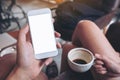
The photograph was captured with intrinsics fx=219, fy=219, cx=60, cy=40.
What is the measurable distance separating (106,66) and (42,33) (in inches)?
9.6

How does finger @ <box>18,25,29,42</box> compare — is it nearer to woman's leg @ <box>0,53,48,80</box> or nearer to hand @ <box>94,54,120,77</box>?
woman's leg @ <box>0,53,48,80</box>

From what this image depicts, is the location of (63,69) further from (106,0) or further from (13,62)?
(106,0)

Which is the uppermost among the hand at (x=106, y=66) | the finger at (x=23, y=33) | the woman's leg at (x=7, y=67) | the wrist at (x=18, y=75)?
the finger at (x=23, y=33)

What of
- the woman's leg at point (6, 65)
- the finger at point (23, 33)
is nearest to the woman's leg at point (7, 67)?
the woman's leg at point (6, 65)

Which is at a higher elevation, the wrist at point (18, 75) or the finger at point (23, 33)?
the finger at point (23, 33)

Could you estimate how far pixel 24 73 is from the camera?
763 mm

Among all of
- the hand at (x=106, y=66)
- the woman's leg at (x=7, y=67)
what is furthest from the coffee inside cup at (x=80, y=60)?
the woman's leg at (x=7, y=67)

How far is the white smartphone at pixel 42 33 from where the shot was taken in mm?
695

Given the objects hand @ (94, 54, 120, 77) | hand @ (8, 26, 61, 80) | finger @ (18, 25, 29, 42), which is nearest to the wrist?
hand @ (8, 26, 61, 80)

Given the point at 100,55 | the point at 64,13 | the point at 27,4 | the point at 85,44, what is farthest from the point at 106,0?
the point at 27,4

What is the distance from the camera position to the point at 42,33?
0.70 meters

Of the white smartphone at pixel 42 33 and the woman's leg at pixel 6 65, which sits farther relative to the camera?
the woman's leg at pixel 6 65

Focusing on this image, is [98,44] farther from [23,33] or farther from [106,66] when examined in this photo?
[23,33]

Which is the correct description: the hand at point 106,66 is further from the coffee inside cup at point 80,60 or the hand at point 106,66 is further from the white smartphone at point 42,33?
the white smartphone at point 42,33
